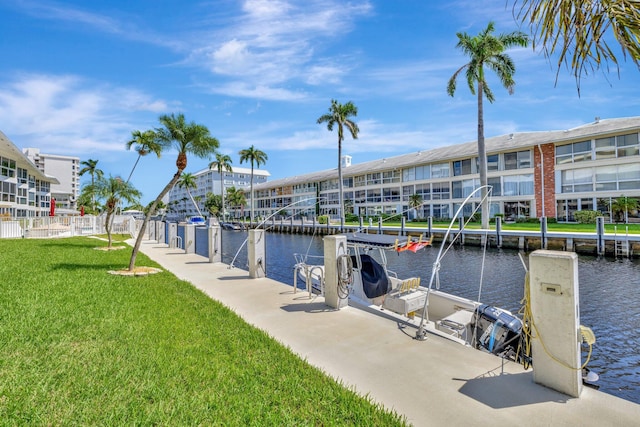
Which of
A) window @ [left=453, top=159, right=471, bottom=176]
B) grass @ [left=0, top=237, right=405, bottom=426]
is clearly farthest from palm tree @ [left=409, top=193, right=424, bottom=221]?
grass @ [left=0, top=237, right=405, bottom=426]

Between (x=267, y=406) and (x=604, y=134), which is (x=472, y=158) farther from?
(x=267, y=406)

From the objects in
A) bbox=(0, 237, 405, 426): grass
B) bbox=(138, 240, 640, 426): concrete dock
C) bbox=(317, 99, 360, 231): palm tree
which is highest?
bbox=(317, 99, 360, 231): palm tree

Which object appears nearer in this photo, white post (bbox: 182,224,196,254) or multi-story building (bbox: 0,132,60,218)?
white post (bbox: 182,224,196,254)

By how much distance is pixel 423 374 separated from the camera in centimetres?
471

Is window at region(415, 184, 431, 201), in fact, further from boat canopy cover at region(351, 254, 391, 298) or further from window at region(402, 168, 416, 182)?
boat canopy cover at region(351, 254, 391, 298)

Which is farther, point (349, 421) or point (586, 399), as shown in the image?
point (586, 399)

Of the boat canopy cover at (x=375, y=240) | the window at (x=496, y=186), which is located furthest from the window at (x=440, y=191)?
the boat canopy cover at (x=375, y=240)

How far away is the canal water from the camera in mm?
7418

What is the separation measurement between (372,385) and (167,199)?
19856 centimetres

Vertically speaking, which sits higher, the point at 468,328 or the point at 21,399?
the point at 21,399

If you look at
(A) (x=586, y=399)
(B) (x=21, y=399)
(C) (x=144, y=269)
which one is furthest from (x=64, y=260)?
(A) (x=586, y=399)

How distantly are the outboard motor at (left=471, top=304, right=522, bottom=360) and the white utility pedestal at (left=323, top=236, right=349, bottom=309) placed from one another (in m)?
2.82

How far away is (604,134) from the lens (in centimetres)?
3459

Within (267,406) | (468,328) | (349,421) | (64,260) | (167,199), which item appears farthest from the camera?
(167,199)
